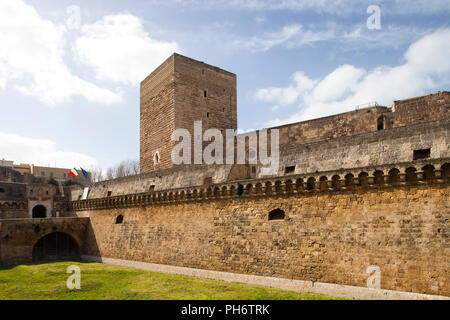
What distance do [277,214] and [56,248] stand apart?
53.6ft

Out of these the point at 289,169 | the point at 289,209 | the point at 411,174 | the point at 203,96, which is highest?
the point at 203,96

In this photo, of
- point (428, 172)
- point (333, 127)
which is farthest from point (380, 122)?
point (428, 172)

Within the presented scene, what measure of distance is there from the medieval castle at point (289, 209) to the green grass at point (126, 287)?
77cm

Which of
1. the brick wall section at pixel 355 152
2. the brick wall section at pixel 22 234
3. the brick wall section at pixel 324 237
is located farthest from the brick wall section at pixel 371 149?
the brick wall section at pixel 22 234

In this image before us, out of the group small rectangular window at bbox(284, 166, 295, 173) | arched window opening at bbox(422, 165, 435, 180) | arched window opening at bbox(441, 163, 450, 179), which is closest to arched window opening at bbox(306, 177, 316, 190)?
small rectangular window at bbox(284, 166, 295, 173)

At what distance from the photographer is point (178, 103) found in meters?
21.4

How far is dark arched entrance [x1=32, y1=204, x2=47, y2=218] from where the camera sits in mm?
25797

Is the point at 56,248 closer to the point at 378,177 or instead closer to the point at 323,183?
the point at 323,183

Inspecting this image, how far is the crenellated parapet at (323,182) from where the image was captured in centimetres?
984

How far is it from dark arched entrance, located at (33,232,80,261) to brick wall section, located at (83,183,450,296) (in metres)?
8.50

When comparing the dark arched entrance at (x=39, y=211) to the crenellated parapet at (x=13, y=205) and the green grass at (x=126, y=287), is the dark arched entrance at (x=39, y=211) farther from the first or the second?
the green grass at (x=126, y=287)

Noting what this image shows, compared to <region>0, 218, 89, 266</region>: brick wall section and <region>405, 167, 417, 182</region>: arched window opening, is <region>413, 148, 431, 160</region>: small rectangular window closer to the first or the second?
<region>405, 167, 417, 182</region>: arched window opening

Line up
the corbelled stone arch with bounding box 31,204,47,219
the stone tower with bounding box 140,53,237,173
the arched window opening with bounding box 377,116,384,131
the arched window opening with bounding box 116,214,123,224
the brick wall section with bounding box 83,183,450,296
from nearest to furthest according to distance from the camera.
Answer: the brick wall section with bounding box 83,183,450,296
the arched window opening with bounding box 377,116,384,131
the arched window opening with bounding box 116,214,123,224
the stone tower with bounding box 140,53,237,173
the corbelled stone arch with bounding box 31,204,47,219
